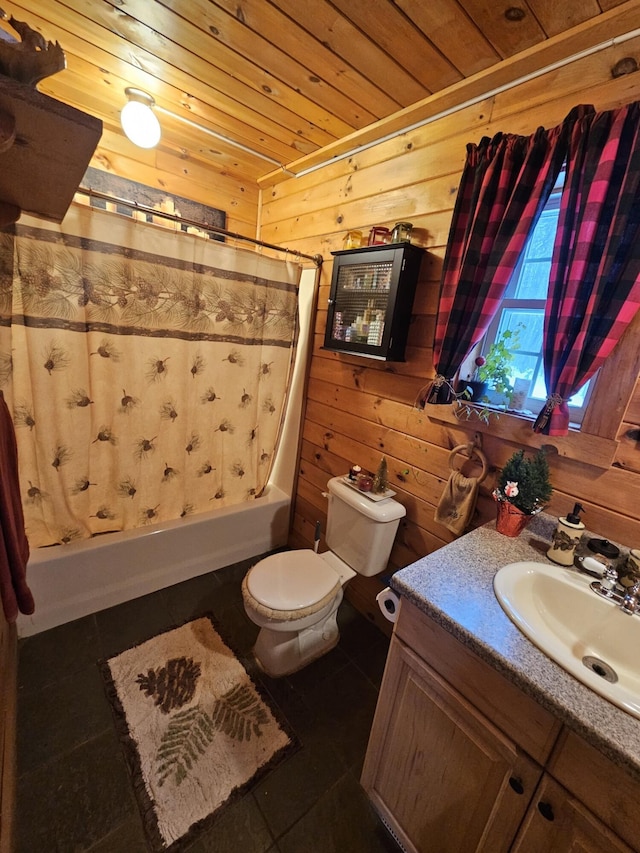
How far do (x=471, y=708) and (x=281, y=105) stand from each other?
7.23 feet

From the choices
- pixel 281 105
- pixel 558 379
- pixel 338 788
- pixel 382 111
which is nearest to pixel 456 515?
pixel 558 379

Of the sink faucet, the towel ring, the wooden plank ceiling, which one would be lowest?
the sink faucet

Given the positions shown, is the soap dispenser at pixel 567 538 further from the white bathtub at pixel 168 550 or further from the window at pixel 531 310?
the white bathtub at pixel 168 550

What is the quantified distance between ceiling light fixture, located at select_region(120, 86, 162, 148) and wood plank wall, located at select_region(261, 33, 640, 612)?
2.66ft

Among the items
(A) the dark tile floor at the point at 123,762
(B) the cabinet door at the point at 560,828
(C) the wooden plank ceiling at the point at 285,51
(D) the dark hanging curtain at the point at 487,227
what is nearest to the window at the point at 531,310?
(D) the dark hanging curtain at the point at 487,227

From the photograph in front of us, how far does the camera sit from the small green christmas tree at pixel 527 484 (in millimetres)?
1023

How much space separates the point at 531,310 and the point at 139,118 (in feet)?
6.13

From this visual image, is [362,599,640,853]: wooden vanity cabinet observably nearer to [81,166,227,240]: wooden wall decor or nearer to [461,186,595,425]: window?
[461,186,595,425]: window

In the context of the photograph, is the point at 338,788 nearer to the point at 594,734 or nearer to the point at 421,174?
the point at 594,734

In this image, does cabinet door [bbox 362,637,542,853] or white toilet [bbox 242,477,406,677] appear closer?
cabinet door [bbox 362,637,542,853]

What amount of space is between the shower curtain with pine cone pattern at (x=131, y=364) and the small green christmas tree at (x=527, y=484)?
138 cm

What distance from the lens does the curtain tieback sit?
0.99m

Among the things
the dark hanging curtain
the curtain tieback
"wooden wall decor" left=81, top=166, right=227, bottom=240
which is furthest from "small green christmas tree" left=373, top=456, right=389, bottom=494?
"wooden wall decor" left=81, top=166, right=227, bottom=240

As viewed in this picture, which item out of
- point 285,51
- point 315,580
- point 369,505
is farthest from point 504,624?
point 285,51
